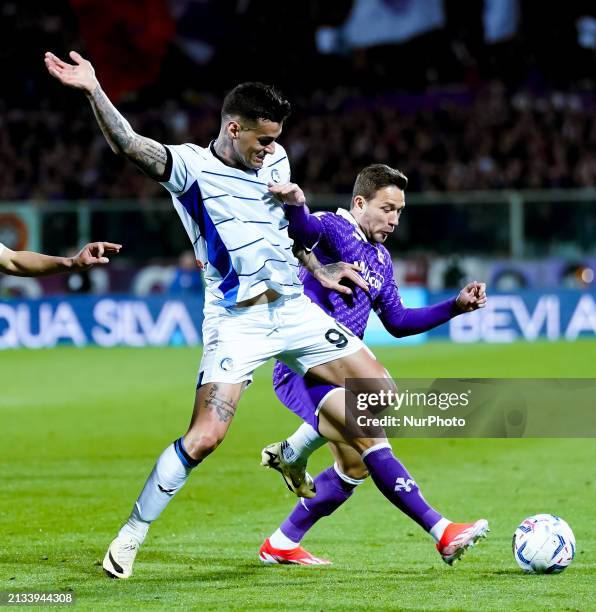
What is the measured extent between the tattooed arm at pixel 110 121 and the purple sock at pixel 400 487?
1.71 metres

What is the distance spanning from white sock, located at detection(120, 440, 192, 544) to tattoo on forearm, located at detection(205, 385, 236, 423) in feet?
0.76

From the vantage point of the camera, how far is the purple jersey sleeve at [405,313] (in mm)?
7012

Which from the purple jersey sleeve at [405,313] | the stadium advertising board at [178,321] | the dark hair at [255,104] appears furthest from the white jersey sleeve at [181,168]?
the stadium advertising board at [178,321]

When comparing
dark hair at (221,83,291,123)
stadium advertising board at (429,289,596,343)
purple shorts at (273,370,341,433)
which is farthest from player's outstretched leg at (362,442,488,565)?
stadium advertising board at (429,289,596,343)

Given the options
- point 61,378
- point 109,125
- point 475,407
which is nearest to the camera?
point 109,125

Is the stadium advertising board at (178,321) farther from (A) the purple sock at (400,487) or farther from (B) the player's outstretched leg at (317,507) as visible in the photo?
(A) the purple sock at (400,487)

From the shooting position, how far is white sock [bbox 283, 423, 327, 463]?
271 inches

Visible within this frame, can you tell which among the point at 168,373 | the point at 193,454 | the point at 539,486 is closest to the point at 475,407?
the point at 539,486

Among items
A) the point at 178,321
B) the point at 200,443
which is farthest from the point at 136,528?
the point at 178,321

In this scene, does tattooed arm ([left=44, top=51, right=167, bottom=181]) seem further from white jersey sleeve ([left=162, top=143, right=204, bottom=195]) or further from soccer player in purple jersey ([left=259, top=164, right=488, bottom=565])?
soccer player in purple jersey ([left=259, top=164, right=488, bottom=565])

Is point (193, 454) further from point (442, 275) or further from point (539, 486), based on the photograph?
point (442, 275)

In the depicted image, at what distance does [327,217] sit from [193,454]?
4.99 ft

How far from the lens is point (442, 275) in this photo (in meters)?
23.0

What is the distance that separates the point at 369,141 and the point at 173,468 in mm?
21778
